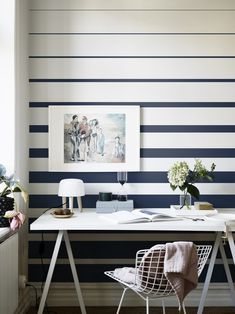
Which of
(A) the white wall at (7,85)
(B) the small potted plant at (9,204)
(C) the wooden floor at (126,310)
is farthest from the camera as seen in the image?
(C) the wooden floor at (126,310)

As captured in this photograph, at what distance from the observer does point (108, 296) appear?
10.3 ft

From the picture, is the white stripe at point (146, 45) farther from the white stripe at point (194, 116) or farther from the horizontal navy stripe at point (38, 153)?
the horizontal navy stripe at point (38, 153)

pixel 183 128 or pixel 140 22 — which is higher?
pixel 140 22

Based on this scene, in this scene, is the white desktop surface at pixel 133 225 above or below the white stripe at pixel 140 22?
below

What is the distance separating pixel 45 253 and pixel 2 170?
93 centimetres

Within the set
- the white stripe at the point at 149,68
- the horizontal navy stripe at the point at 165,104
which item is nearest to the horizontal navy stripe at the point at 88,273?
the horizontal navy stripe at the point at 165,104

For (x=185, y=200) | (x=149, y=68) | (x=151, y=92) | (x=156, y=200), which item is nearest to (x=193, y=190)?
(x=185, y=200)

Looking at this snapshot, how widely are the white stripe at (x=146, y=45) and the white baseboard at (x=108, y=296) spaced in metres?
1.86

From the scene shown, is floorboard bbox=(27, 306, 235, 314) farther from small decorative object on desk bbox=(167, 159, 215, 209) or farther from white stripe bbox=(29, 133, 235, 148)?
white stripe bbox=(29, 133, 235, 148)

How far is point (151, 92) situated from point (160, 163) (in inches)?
22.6

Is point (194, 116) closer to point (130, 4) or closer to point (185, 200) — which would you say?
point (185, 200)

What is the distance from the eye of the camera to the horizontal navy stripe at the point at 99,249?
10.4ft

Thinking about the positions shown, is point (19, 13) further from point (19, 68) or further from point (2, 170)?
point (2, 170)

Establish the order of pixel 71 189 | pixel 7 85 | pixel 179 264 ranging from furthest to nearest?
pixel 71 189 → pixel 7 85 → pixel 179 264
